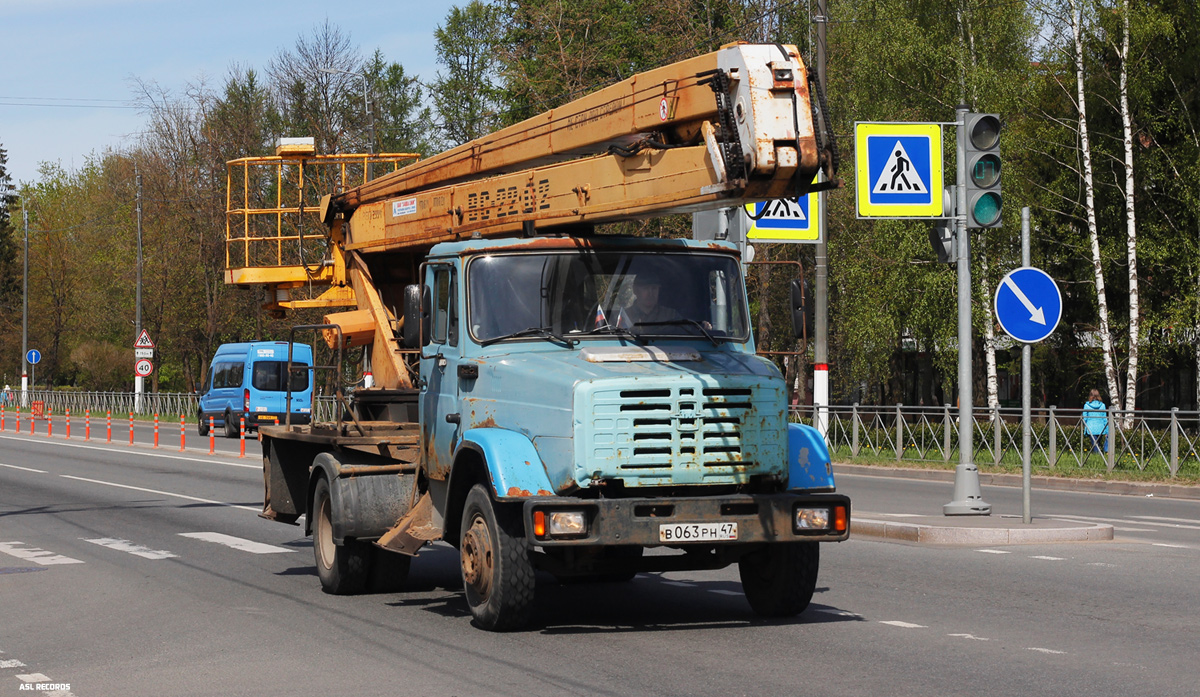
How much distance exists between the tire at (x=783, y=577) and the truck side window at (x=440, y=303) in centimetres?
259

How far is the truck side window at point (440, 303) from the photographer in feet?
32.7

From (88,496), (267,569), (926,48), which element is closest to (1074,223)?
(926,48)

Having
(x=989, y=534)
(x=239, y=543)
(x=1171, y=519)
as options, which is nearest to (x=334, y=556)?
(x=239, y=543)

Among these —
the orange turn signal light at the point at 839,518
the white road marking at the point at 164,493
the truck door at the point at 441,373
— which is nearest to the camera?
the orange turn signal light at the point at 839,518

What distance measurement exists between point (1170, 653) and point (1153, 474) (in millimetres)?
17116

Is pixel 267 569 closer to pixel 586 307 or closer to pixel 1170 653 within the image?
pixel 586 307

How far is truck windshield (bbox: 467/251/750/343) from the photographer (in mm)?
9500

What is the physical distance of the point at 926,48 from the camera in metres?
39.0

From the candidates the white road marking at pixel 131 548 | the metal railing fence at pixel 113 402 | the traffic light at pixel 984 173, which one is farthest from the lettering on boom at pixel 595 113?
the metal railing fence at pixel 113 402

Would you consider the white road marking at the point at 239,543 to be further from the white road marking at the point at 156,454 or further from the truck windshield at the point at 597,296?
the white road marking at the point at 156,454

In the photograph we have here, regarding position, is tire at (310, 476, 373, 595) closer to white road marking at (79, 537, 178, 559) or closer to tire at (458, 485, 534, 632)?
tire at (458, 485, 534, 632)

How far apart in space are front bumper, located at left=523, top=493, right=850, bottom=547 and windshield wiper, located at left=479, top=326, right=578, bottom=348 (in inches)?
52.1

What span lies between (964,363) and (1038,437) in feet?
37.3

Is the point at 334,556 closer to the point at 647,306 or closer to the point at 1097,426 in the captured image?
the point at 647,306
